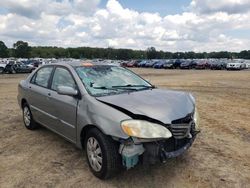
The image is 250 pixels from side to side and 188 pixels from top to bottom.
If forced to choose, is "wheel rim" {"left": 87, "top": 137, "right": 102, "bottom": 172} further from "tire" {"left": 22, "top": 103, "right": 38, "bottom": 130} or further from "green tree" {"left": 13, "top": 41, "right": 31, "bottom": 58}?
"green tree" {"left": 13, "top": 41, "right": 31, "bottom": 58}

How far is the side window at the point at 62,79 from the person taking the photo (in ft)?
16.6

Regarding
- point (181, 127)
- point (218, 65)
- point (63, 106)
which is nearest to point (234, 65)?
point (218, 65)

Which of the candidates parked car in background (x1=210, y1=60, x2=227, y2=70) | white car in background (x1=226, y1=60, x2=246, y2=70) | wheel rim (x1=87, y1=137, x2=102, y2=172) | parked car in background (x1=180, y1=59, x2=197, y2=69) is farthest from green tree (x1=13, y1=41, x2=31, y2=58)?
wheel rim (x1=87, y1=137, x2=102, y2=172)

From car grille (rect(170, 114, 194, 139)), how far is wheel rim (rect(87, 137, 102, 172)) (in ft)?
3.39

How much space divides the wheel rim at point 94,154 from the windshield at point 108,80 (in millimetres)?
734

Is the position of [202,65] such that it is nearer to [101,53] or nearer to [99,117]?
[99,117]

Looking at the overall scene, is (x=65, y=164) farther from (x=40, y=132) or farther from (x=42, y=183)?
(x=40, y=132)

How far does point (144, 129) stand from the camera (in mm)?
3814

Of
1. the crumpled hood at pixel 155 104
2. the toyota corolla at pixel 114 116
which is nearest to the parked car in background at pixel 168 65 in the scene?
the toyota corolla at pixel 114 116

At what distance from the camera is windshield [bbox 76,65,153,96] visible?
4.77 m

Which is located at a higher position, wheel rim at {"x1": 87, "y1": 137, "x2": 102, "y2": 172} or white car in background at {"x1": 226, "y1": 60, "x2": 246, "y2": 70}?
wheel rim at {"x1": 87, "y1": 137, "x2": 102, "y2": 172}

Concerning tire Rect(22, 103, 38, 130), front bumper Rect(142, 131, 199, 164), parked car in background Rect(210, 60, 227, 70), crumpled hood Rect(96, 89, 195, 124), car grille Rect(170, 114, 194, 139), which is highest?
crumpled hood Rect(96, 89, 195, 124)

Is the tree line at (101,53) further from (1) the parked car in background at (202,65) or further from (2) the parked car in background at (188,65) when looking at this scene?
A: (1) the parked car in background at (202,65)

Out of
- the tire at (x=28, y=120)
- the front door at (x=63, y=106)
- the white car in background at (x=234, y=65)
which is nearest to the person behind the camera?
the front door at (x=63, y=106)
